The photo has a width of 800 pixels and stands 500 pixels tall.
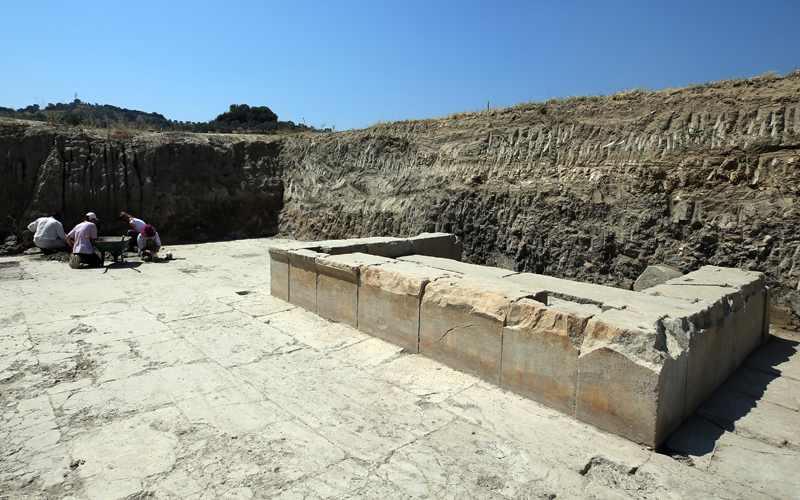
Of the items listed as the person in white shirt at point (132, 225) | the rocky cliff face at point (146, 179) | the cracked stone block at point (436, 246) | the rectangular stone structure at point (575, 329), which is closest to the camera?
the rectangular stone structure at point (575, 329)

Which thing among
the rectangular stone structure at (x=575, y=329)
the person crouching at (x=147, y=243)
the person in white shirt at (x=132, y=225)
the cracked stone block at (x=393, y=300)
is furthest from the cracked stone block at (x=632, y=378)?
the person in white shirt at (x=132, y=225)

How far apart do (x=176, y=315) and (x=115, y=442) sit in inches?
116

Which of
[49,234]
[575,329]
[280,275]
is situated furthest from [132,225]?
[575,329]

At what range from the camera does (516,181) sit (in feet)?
29.2

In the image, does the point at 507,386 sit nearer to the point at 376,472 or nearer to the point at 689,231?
the point at 376,472

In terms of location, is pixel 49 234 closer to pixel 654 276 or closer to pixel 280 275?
pixel 280 275

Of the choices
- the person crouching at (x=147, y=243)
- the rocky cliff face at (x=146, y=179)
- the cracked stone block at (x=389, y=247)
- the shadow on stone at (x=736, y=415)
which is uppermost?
the rocky cliff face at (x=146, y=179)

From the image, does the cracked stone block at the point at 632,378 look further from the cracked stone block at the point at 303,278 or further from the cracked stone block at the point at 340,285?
the cracked stone block at the point at 303,278

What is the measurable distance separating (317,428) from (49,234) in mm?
9383

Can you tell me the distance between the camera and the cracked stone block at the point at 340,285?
16.6 ft

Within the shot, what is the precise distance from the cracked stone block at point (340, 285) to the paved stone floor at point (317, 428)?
0.30m

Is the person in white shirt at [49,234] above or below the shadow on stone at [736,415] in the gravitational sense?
above

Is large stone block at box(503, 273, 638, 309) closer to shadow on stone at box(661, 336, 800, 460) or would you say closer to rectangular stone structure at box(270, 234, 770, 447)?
Answer: rectangular stone structure at box(270, 234, 770, 447)

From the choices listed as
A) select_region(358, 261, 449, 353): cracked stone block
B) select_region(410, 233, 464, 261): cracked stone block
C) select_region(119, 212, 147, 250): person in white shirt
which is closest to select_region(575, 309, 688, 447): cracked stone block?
select_region(358, 261, 449, 353): cracked stone block
